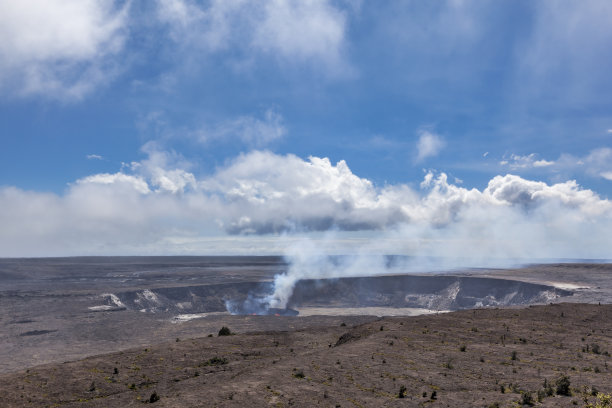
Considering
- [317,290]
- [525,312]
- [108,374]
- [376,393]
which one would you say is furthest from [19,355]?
[317,290]

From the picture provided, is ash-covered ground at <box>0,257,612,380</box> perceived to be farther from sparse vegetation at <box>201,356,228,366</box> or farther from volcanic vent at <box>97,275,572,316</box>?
sparse vegetation at <box>201,356,228,366</box>

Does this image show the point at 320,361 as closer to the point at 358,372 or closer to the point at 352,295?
the point at 358,372

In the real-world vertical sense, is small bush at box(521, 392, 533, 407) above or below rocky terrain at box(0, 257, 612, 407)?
Answer: above

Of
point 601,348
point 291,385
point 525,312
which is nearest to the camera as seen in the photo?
point 291,385

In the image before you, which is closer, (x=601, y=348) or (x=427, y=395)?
(x=427, y=395)

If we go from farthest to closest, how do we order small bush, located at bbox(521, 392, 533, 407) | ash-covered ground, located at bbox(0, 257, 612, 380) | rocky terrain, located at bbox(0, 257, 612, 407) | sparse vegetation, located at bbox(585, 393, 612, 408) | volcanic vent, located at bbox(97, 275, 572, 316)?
volcanic vent, located at bbox(97, 275, 572, 316) < ash-covered ground, located at bbox(0, 257, 612, 380) < rocky terrain, located at bbox(0, 257, 612, 407) < small bush, located at bbox(521, 392, 533, 407) < sparse vegetation, located at bbox(585, 393, 612, 408)

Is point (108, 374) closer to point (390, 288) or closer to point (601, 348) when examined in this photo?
point (601, 348)

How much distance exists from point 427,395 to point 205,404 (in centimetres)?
1211

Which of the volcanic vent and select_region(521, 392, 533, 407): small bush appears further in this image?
the volcanic vent

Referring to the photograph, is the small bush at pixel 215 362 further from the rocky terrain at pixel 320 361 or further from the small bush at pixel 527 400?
the small bush at pixel 527 400

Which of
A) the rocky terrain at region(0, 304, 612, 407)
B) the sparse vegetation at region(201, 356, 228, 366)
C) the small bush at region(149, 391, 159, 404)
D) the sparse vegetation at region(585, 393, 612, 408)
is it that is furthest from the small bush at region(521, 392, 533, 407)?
the sparse vegetation at region(201, 356, 228, 366)

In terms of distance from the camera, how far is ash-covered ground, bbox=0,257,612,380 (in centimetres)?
5812

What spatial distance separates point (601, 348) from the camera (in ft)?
106

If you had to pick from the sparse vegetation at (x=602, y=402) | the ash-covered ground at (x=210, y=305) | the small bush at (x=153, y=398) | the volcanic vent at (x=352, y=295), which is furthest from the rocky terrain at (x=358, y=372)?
the volcanic vent at (x=352, y=295)
